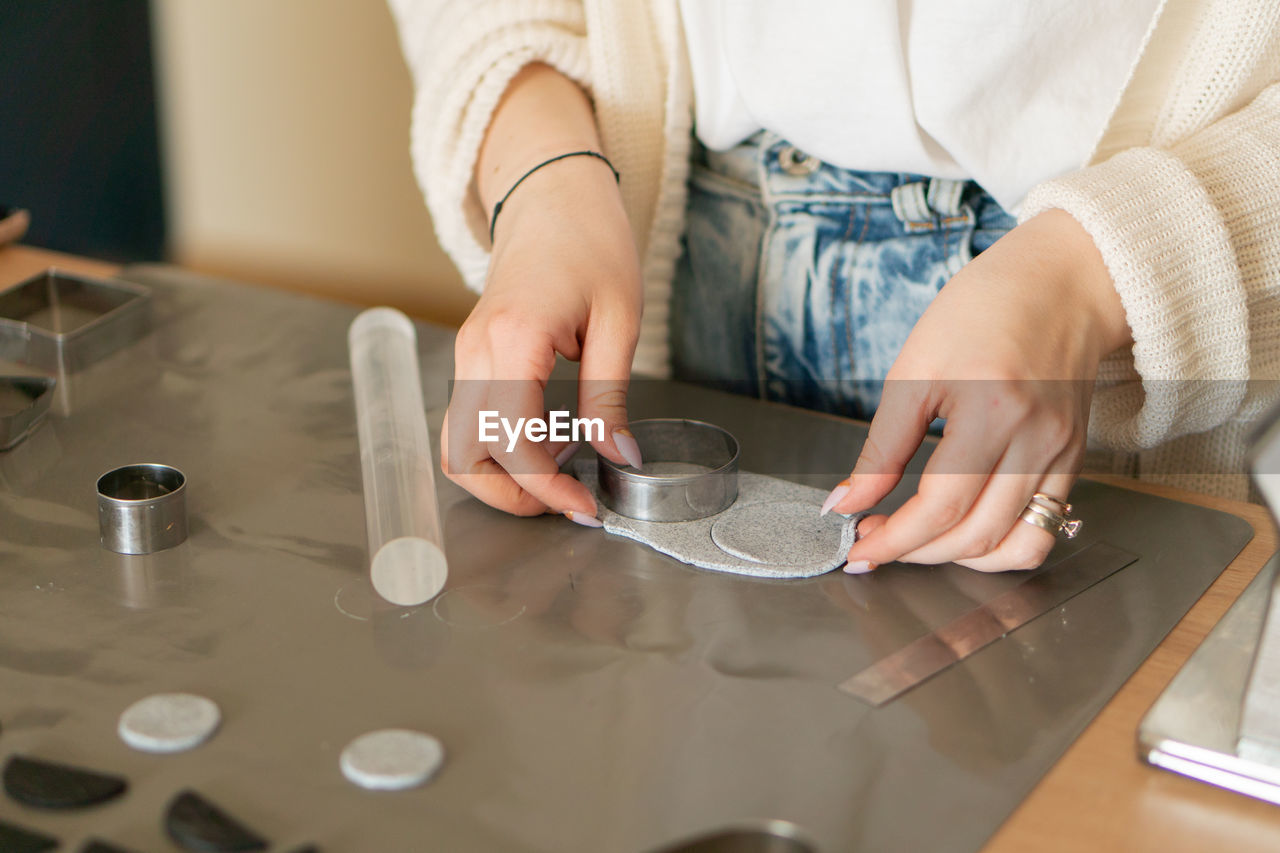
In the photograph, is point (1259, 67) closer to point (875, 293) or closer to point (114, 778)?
point (875, 293)

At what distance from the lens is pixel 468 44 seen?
829mm

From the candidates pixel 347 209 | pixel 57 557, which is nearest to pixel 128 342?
pixel 57 557

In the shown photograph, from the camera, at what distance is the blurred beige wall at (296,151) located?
1799 millimetres

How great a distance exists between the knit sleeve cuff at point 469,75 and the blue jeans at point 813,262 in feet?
0.54

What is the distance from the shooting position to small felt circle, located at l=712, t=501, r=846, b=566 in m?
0.61

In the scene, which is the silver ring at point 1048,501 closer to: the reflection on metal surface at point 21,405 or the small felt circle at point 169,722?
the small felt circle at point 169,722

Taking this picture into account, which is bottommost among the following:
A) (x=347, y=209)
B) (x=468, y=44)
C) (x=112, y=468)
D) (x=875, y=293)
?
(x=347, y=209)

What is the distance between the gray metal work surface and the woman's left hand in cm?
3

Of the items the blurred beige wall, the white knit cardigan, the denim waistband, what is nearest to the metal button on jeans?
the denim waistband

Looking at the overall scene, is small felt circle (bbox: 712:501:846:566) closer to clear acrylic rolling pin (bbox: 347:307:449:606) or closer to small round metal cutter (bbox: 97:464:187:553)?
clear acrylic rolling pin (bbox: 347:307:449:606)

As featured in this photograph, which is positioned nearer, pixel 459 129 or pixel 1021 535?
pixel 1021 535

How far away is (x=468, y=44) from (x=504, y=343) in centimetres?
32

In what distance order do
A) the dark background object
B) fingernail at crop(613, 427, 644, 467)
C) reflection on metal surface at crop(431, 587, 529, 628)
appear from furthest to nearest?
the dark background object
fingernail at crop(613, 427, 644, 467)
reflection on metal surface at crop(431, 587, 529, 628)

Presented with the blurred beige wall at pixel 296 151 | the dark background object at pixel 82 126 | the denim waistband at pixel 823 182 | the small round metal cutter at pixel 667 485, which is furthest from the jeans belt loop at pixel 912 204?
the blurred beige wall at pixel 296 151
